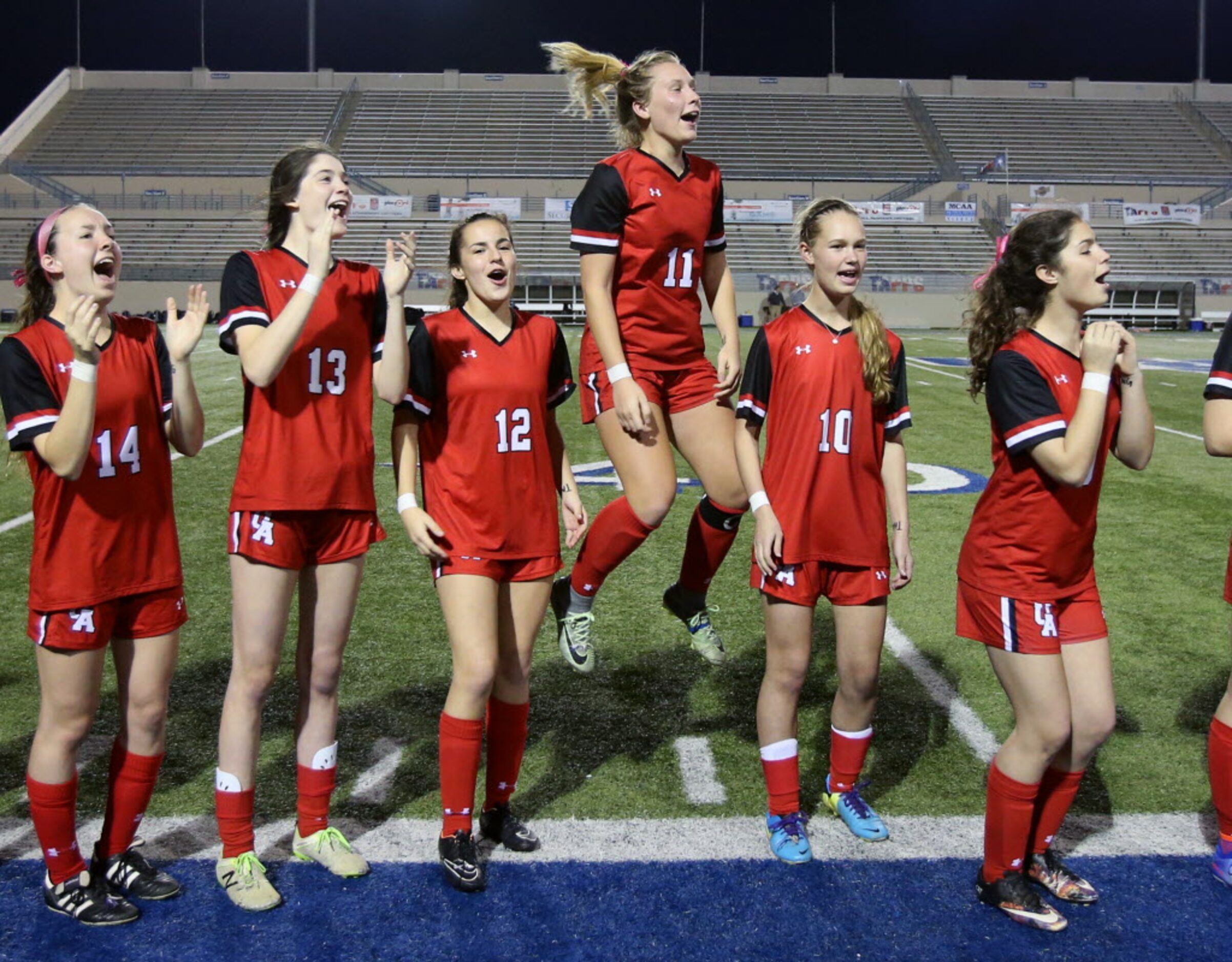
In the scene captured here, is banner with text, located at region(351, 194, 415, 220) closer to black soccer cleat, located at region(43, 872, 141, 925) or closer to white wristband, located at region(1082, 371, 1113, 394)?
black soccer cleat, located at region(43, 872, 141, 925)

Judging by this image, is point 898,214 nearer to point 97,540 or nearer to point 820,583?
point 820,583

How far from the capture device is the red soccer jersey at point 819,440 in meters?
3.43


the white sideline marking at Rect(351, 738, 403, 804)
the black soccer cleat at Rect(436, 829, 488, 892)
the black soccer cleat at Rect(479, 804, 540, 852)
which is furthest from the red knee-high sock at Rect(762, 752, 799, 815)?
the white sideline marking at Rect(351, 738, 403, 804)

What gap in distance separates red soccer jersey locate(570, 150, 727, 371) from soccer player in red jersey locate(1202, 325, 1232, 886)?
5.21 ft

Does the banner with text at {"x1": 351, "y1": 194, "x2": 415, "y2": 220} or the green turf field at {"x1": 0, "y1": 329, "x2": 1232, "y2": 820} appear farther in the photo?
the banner with text at {"x1": 351, "y1": 194, "x2": 415, "y2": 220}

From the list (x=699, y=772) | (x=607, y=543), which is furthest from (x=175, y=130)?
(x=699, y=772)

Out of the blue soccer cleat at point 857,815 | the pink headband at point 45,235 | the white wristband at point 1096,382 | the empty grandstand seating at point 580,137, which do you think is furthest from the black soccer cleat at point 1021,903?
the empty grandstand seating at point 580,137

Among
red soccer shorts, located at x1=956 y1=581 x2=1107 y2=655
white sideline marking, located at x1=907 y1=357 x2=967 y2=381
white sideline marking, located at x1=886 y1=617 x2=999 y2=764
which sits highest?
white sideline marking, located at x1=907 y1=357 x2=967 y2=381

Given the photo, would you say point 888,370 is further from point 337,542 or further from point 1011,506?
point 337,542

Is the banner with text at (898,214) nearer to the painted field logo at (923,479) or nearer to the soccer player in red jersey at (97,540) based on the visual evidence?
the painted field logo at (923,479)

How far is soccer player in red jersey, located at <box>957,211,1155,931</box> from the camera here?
3.01 metres

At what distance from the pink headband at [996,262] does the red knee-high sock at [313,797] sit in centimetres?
219

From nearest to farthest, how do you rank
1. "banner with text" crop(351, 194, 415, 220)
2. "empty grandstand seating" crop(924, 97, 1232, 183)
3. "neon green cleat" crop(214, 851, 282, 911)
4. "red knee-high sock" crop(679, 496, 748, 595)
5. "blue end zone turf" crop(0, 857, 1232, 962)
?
"blue end zone turf" crop(0, 857, 1232, 962), "neon green cleat" crop(214, 851, 282, 911), "red knee-high sock" crop(679, 496, 748, 595), "banner with text" crop(351, 194, 415, 220), "empty grandstand seating" crop(924, 97, 1232, 183)

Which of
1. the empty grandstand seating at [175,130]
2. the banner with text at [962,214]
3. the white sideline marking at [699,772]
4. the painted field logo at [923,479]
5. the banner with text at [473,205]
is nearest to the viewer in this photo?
the white sideline marking at [699,772]
